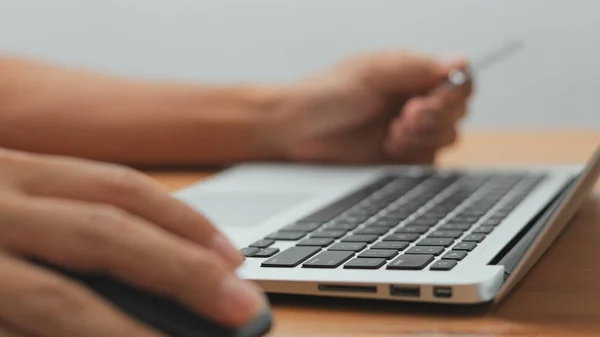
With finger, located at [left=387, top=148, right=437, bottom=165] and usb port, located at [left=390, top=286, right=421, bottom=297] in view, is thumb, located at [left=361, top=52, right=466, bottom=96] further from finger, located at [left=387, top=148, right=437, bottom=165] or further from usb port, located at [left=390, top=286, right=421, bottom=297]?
usb port, located at [left=390, top=286, right=421, bottom=297]

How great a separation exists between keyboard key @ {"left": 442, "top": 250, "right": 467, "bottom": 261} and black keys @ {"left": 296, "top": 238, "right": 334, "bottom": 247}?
0.08 m

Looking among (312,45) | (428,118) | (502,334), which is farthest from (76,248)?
(312,45)

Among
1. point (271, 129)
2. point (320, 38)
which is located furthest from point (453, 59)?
point (320, 38)

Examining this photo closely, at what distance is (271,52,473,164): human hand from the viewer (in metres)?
0.99

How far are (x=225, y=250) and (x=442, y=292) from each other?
0.41 feet

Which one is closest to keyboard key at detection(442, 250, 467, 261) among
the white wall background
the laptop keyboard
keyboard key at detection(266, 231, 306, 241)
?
the laptop keyboard

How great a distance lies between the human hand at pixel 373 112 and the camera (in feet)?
3.25

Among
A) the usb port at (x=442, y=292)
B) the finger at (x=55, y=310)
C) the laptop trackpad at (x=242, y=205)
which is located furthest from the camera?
the laptop trackpad at (x=242, y=205)

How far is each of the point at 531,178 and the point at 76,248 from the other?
0.53 m

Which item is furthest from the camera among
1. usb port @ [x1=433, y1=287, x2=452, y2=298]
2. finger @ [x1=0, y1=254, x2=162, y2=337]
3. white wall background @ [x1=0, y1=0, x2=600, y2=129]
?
white wall background @ [x1=0, y1=0, x2=600, y2=129]

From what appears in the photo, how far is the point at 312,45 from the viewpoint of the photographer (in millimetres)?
1514

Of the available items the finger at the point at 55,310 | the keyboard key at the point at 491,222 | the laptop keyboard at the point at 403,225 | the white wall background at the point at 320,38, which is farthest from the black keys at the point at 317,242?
the white wall background at the point at 320,38

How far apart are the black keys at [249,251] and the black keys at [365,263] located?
7 centimetres

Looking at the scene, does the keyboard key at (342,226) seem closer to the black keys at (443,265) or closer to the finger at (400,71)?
the black keys at (443,265)
